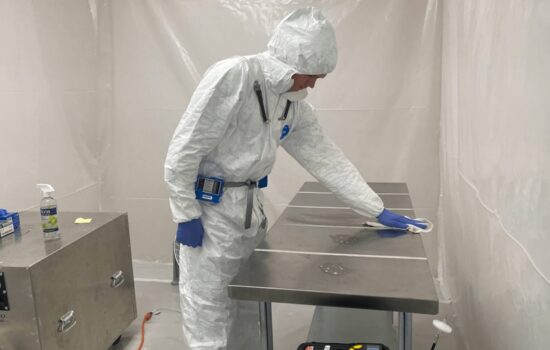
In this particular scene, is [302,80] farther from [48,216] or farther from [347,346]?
[48,216]

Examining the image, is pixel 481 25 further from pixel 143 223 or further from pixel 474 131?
pixel 143 223

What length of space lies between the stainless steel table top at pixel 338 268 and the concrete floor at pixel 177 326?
2.81 ft

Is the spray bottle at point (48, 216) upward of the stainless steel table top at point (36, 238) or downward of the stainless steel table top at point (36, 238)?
upward

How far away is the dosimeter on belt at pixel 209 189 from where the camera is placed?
1.46 m

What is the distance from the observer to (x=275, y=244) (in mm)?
1385

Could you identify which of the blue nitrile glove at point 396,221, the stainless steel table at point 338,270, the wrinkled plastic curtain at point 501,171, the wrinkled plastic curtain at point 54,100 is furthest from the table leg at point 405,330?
the wrinkled plastic curtain at point 54,100

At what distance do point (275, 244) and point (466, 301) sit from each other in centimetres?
99

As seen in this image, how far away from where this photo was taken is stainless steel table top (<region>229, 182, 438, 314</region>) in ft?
3.40

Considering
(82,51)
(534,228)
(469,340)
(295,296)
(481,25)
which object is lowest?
(469,340)

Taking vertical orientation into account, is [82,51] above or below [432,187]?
above

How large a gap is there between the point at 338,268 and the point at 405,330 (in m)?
0.23

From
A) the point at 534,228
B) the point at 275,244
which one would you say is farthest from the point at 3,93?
the point at 534,228

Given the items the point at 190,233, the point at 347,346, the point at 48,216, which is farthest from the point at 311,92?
the point at 347,346

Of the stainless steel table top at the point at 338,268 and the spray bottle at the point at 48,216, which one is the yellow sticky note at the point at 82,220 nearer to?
the spray bottle at the point at 48,216
